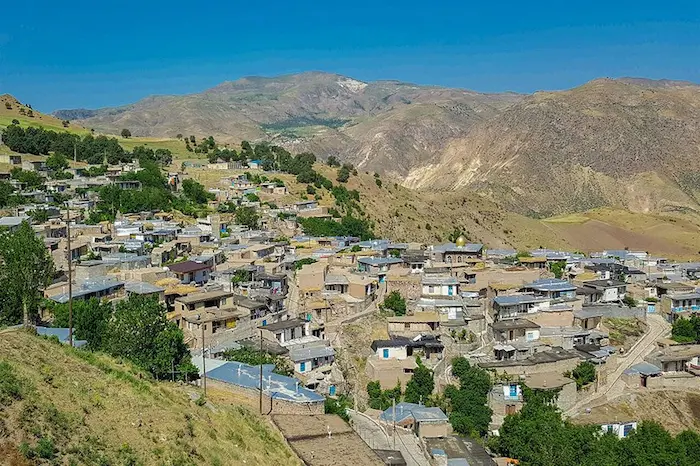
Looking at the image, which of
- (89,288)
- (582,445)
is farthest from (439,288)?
(89,288)

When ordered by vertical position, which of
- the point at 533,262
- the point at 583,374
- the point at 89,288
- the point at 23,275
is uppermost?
the point at 23,275

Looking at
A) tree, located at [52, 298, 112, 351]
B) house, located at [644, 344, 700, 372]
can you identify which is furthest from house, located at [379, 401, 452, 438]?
house, located at [644, 344, 700, 372]

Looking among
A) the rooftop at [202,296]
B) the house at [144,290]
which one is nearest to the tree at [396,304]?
the rooftop at [202,296]

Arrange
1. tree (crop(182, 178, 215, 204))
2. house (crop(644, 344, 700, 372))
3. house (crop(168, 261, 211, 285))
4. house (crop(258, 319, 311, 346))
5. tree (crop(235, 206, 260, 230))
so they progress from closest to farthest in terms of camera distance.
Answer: house (crop(258, 319, 311, 346))
house (crop(644, 344, 700, 372))
house (crop(168, 261, 211, 285))
tree (crop(235, 206, 260, 230))
tree (crop(182, 178, 215, 204))

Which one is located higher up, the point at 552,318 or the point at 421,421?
the point at 552,318

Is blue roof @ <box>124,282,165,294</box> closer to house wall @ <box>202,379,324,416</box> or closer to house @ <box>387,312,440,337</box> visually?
house @ <box>387,312,440,337</box>

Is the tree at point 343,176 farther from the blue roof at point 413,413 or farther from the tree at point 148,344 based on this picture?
the tree at point 148,344

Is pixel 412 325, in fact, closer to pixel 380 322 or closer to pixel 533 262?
pixel 380 322
